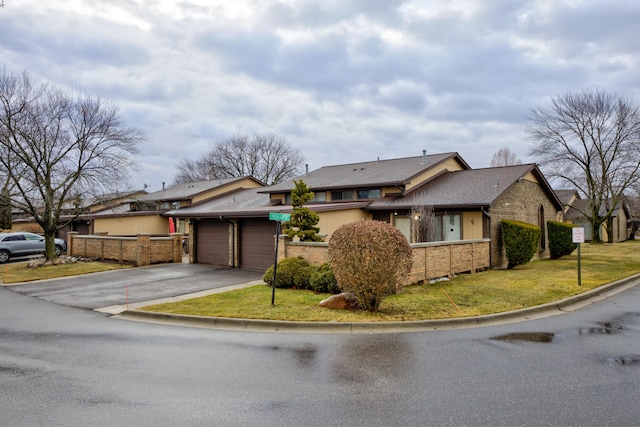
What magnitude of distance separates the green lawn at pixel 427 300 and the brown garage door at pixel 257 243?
16.1ft

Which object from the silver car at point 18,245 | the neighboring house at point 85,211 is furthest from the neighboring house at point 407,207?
the silver car at point 18,245

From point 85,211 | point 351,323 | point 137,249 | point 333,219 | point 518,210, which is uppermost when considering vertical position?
point 85,211

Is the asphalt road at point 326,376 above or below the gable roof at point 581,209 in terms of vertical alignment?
below

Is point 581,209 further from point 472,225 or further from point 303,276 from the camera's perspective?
point 303,276

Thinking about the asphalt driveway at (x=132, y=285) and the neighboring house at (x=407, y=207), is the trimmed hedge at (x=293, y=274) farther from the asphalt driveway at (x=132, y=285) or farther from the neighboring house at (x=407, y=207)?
the neighboring house at (x=407, y=207)

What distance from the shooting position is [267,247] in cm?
1922

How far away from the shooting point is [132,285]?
1580 centimetres

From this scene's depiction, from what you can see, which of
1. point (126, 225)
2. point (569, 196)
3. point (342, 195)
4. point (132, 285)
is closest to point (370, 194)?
point (342, 195)

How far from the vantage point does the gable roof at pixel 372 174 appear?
23.4 metres

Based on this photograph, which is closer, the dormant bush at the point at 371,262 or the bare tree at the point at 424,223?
the dormant bush at the point at 371,262

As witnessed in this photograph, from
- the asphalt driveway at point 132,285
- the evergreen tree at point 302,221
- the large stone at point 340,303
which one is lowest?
the asphalt driveway at point 132,285

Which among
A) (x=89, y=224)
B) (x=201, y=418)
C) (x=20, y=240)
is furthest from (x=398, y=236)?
(x=89, y=224)

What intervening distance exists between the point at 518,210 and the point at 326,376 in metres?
18.3

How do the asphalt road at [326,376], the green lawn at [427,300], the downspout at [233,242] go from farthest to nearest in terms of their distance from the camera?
the downspout at [233,242] → the green lawn at [427,300] → the asphalt road at [326,376]
